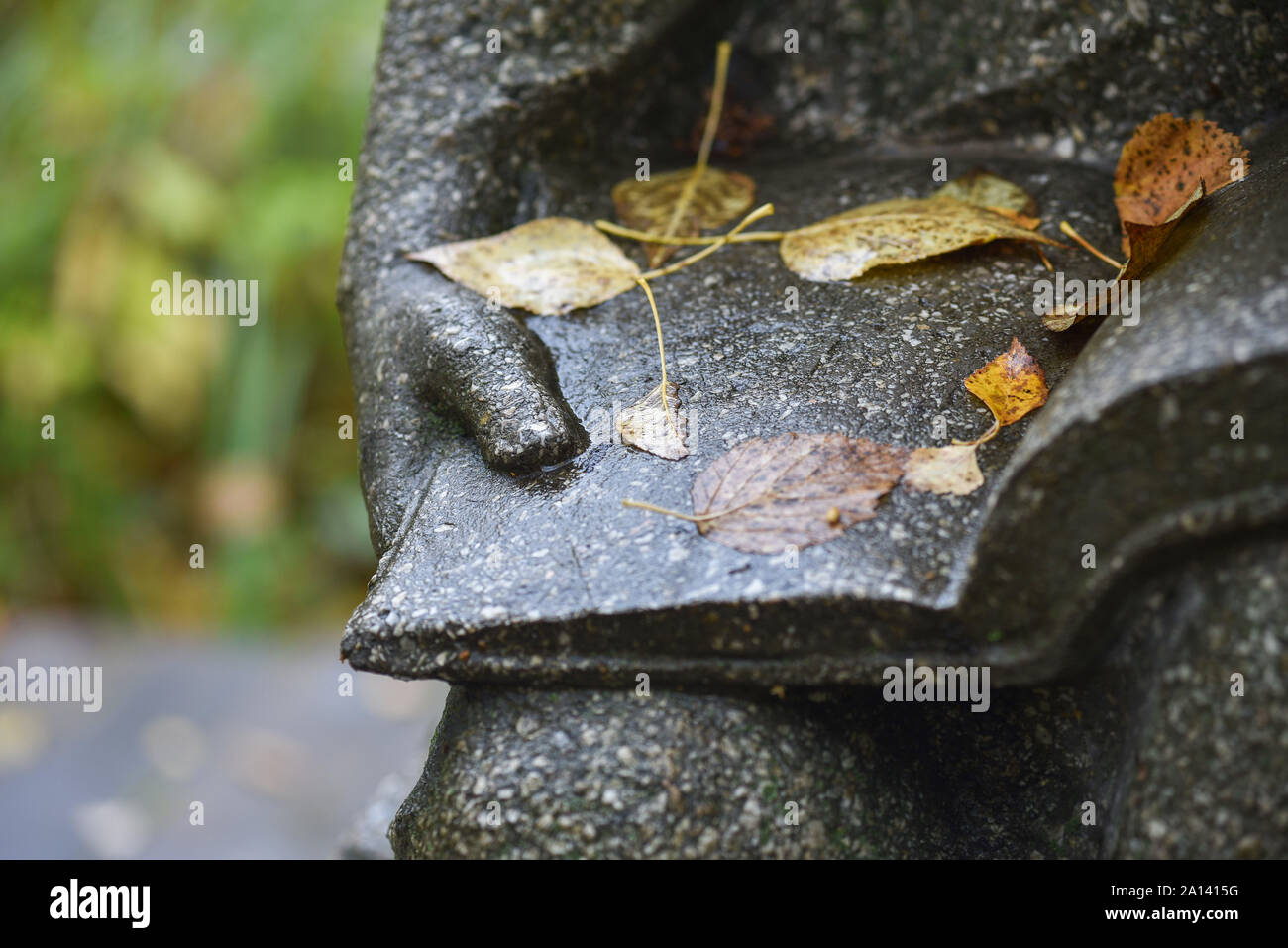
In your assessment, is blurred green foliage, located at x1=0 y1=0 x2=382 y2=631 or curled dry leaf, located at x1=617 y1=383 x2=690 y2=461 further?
blurred green foliage, located at x1=0 y1=0 x2=382 y2=631

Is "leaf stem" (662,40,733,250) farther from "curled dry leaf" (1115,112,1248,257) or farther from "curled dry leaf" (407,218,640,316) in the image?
"curled dry leaf" (1115,112,1248,257)

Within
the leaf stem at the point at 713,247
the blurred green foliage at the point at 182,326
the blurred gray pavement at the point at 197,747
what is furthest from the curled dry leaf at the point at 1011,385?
the blurred green foliage at the point at 182,326

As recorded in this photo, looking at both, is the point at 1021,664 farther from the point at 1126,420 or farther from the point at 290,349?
the point at 290,349

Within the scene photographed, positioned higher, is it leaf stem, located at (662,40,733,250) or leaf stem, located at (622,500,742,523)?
leaf stem, located at (662,40,733,250)

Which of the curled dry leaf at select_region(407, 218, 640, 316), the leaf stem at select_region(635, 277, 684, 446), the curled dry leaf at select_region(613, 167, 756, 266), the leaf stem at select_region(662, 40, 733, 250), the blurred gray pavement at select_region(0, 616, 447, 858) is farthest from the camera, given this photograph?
the blurred gray pavement at select_region(0, 616, 447, 858)

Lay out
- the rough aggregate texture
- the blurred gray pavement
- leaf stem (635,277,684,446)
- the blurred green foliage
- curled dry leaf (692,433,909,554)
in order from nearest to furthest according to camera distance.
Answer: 1. the rough aggregate texture
2. curled dry leaf (692,433,909,554)
3. leaf stem (635,277,684,446)
4. the blurred gray pavement
5. the blurred green foliage

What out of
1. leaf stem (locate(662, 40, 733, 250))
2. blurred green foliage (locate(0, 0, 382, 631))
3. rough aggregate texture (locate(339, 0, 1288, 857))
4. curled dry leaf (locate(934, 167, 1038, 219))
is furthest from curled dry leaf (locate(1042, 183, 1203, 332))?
blurred green foliage (locate(0, 0, 382, 631))

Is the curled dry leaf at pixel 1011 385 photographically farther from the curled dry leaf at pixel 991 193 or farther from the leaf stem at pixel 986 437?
the curled dry leaf at pixel 991 193
